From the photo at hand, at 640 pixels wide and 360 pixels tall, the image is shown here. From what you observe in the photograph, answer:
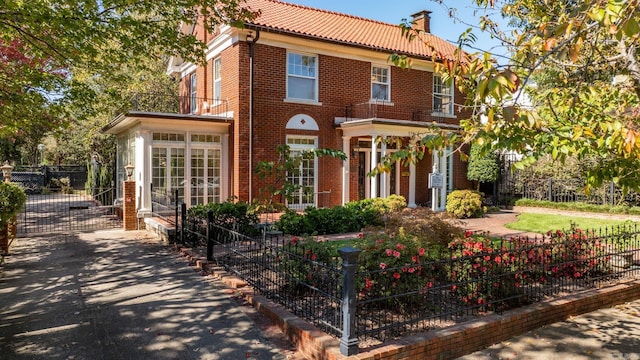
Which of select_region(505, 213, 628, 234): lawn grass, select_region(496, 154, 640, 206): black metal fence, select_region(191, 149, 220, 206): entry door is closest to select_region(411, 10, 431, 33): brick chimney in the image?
select_region(496, 154, 640, 206): black metal fence

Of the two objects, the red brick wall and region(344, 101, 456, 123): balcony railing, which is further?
region(344, 101, 456, 123): balcony railing

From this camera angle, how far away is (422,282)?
547 cm

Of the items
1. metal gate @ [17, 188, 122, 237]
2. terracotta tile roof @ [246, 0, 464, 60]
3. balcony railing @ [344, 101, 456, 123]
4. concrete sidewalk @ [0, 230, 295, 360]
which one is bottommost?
concrete sidewalk @ [0, 230, 295, 360]

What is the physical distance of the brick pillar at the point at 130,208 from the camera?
1226 centimetres

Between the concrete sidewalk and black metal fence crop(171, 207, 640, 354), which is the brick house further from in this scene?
black metal fence crop(171, 207, 640, 354)

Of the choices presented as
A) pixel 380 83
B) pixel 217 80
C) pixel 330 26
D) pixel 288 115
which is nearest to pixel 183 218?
pixel 288 115

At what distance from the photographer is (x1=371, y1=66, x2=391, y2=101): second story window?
1678cm

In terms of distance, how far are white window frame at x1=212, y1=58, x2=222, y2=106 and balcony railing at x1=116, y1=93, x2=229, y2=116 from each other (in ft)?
0.47

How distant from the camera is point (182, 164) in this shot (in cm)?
1397

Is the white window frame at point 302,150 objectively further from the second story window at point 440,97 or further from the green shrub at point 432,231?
the green shrub at point 432,231

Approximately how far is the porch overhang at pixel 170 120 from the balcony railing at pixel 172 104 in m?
1.41

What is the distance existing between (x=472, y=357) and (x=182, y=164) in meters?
11.5

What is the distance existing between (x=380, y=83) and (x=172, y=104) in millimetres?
13653

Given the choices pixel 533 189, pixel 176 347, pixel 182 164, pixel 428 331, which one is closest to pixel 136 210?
pixel 182 164
